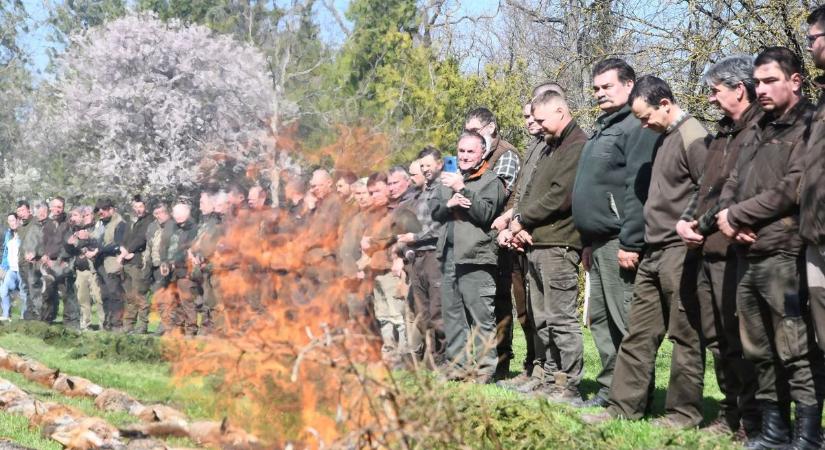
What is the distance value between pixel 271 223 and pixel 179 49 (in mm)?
29618

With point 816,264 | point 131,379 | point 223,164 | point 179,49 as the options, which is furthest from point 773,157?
point 179,49

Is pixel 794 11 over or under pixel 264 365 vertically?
over

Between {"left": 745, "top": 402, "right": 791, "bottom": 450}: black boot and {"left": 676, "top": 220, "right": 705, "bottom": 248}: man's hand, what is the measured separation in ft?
3.66

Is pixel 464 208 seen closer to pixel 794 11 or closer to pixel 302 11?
pixel 794 11

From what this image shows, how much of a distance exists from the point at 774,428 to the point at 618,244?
2.13m

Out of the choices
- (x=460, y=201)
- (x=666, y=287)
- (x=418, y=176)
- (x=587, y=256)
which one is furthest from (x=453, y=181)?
(x=666, y=287)

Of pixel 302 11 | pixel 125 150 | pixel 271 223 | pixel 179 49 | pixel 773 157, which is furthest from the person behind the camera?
pixel 302 11

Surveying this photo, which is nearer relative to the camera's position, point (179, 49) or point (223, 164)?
point (223, 164)

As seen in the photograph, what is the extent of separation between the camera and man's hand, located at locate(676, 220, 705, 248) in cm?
689

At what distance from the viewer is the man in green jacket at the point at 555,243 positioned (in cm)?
867

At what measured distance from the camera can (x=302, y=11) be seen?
142 feet

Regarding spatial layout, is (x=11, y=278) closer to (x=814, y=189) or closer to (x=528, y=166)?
(x=528, y=166)

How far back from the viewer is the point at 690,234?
6898 mm

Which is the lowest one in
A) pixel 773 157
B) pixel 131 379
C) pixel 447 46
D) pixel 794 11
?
pixel 131 379
